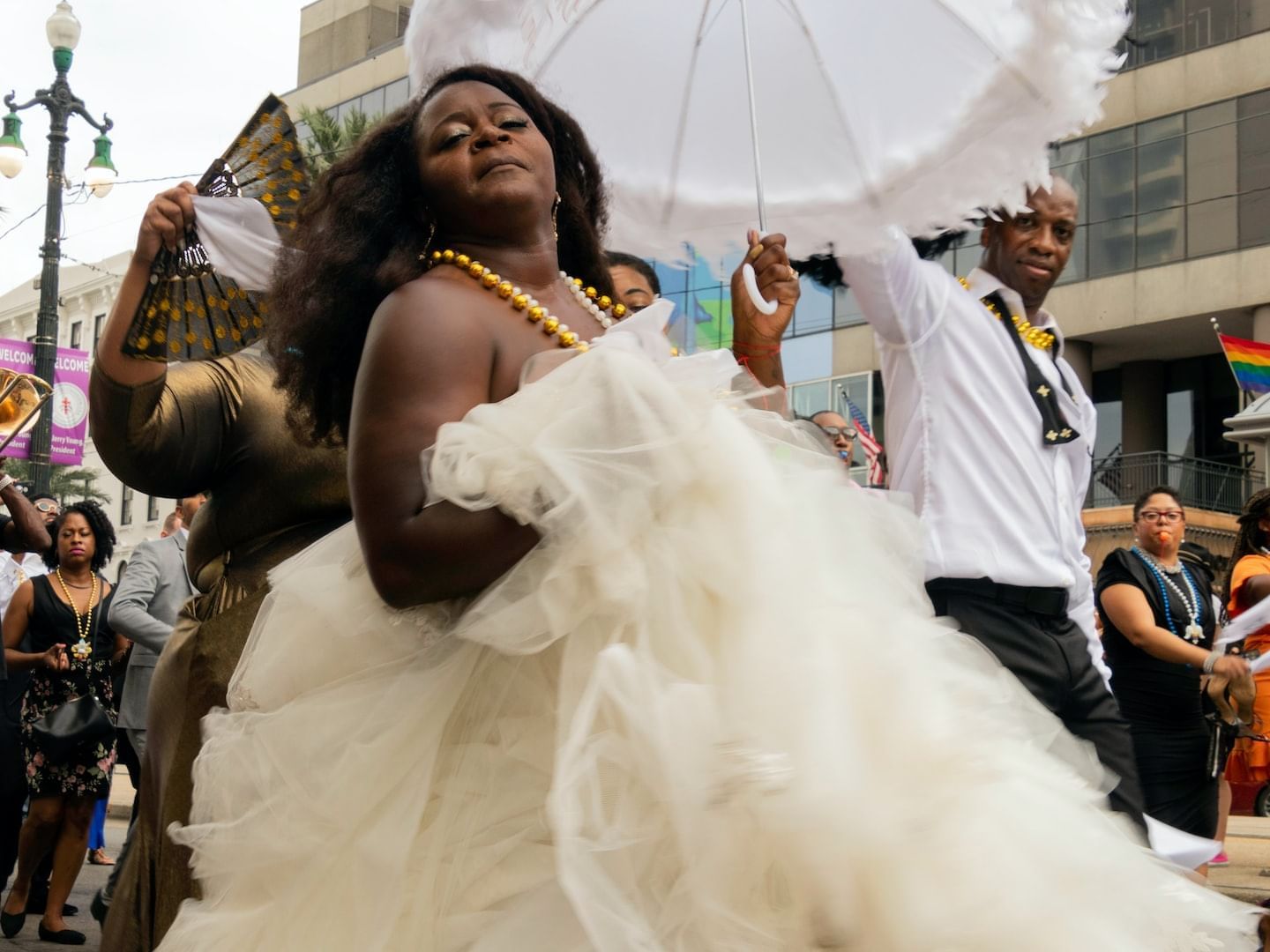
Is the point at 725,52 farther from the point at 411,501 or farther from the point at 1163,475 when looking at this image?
the point at 1163,475

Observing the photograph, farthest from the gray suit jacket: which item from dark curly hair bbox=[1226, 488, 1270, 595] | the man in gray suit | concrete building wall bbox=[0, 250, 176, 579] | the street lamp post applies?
concrete building wall bbox=[0, 250, 176, 579]

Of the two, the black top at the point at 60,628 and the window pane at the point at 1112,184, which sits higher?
the window pane at the point at 1112,184

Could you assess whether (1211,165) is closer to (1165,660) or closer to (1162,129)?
(1162,129)

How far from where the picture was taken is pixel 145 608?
23.4 ft

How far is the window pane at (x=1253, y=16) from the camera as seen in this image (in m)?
25.5

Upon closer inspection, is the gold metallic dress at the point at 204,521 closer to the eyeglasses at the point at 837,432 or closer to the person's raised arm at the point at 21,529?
the eyeglasses at the point at 837,432

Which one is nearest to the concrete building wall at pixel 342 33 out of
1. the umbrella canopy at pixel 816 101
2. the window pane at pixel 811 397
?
the window pane at pixel 811 397

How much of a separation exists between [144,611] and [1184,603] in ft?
15.2

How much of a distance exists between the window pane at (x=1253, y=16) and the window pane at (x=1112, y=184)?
2.66m

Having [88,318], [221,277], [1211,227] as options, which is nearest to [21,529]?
[221,277]

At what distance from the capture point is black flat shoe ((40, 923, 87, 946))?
6.49 metres

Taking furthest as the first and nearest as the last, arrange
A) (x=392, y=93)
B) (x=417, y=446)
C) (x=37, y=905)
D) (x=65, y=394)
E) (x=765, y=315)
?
(x=392, y=93)
(x=65, y=394)
(x=37, y=905)
(x=765, y=315)
(x=417, y=446)

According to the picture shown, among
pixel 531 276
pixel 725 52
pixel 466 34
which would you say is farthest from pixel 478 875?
pixel 725 52

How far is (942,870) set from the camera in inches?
69.7
